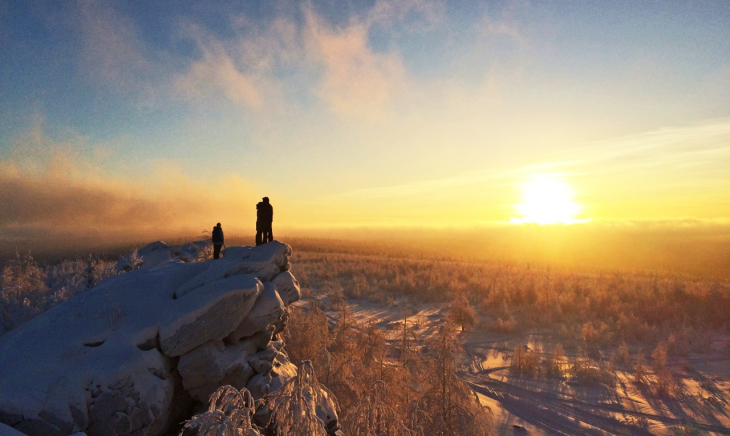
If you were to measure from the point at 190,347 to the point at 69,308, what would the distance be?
2.69m

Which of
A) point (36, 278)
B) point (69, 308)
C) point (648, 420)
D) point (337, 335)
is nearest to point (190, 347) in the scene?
point (69, 308)

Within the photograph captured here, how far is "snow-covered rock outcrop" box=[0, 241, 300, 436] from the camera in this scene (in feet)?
19.6

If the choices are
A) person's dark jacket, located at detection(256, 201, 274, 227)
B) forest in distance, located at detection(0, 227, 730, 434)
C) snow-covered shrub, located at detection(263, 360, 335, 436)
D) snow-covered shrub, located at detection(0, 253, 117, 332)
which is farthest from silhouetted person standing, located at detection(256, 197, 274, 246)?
snow-covered shrub, located at detection(263, 360, 335, 436)

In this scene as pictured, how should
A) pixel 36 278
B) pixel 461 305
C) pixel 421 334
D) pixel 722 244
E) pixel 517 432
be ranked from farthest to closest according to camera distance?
1. pixel 722 244
2. pixel 461 305
3. pixel 36 278
4. pixel 421 334
5. pixel 517 432

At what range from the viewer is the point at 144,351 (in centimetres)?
688

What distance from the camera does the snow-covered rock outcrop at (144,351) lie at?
5.99m

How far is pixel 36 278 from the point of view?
20047 millimetres

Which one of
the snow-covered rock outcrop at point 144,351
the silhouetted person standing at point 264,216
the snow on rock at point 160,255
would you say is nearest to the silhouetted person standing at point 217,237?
the silhouetted person standing at point 264,216

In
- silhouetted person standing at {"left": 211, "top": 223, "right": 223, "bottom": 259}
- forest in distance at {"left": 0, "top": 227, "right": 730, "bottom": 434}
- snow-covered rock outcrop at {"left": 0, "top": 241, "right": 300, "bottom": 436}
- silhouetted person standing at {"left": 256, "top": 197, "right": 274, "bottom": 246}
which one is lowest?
forest in distance at {"left": 0, "top": 227, "right": 730, "bottom": 434}

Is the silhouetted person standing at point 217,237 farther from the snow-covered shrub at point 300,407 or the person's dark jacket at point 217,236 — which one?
the snow-covered shrub at point 300,407

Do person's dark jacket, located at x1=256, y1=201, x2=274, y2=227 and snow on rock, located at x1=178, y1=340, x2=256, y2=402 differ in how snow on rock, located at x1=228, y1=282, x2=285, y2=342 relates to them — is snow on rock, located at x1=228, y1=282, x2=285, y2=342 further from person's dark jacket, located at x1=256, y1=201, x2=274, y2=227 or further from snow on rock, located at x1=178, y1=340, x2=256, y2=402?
person's dark jacket, located at x1=256, y1=201, x2=274, y2=227

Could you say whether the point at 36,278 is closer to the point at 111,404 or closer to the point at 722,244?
the point at 111,404

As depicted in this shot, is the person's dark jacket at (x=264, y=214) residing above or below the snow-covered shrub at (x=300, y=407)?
above

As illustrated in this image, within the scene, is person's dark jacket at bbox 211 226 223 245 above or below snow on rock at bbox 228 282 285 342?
above
